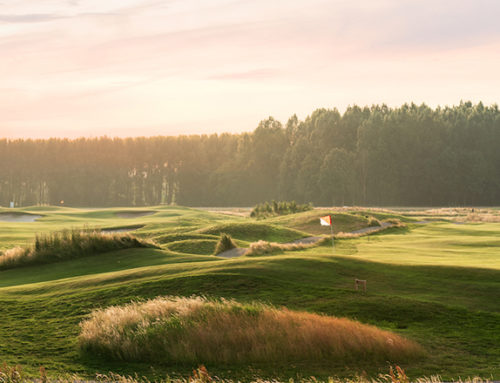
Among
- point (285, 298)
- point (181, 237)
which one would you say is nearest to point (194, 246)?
point (181, 237)

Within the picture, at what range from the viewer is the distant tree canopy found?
335 feet

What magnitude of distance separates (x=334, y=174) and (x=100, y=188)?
51.4 metres

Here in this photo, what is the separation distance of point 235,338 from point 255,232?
30031 millimetres

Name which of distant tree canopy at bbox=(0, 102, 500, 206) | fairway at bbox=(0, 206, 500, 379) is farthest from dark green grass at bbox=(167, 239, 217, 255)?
distant tree canopy at bbox=(0, 102, 500, 206)

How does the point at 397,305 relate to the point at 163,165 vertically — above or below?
below

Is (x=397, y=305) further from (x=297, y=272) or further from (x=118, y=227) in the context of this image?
(x=118, y=227)

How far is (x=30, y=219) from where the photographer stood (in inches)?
2598

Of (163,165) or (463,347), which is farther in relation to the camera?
(163,165)

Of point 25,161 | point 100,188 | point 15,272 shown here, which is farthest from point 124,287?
point 25,161

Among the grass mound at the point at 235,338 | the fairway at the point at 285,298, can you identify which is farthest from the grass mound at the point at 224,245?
the grass mound at the point at 235,338

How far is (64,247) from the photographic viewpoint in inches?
1043

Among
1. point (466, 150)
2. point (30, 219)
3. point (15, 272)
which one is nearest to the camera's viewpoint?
point (15, 272)

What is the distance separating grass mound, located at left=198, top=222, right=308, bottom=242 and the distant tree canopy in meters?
61.0

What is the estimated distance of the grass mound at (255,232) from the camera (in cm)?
4047
